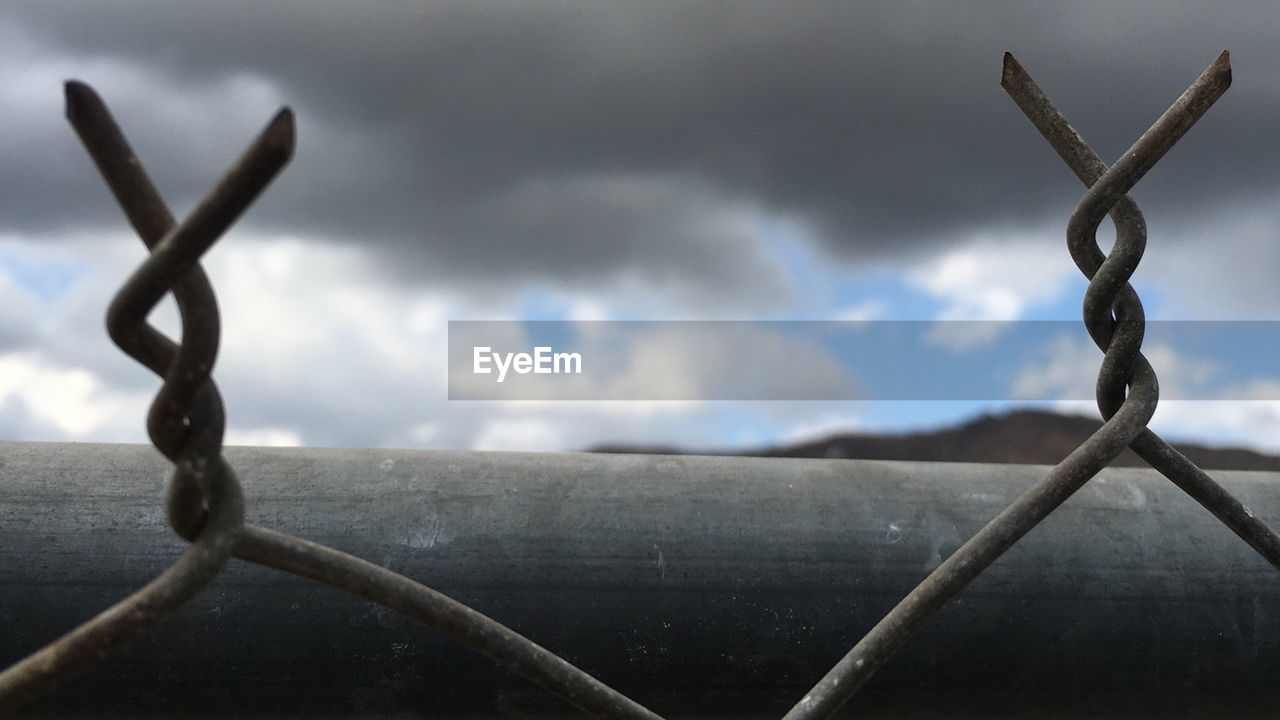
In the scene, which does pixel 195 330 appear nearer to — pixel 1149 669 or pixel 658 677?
pixel 658 677

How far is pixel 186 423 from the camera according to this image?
59cm

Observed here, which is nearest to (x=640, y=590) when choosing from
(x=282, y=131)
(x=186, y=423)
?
(x=186, y=423)

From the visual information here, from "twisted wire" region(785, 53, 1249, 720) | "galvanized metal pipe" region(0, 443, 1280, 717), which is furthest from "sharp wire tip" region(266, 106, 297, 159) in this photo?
"galvanized metal pipe" region(0, 443, 1280, 717)

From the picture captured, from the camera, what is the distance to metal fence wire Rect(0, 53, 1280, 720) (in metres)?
0.54

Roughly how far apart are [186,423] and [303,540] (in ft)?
0.73

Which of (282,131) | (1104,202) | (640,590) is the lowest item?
(640,590)

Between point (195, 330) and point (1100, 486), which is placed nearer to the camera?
point (195, 330)

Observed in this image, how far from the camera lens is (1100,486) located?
5.02 ft

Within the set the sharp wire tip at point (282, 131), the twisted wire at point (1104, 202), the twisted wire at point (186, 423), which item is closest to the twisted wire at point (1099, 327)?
the twisted wire at point (1104, 202)

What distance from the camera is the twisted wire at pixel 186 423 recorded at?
1.72ft

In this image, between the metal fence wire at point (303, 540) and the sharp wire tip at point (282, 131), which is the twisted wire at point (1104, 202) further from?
the sharp wire tip at point (282, 131)

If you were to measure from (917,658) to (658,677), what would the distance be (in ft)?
1.07

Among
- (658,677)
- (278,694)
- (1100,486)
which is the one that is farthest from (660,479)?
(1100,486)

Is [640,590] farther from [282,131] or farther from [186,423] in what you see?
[282,131]
